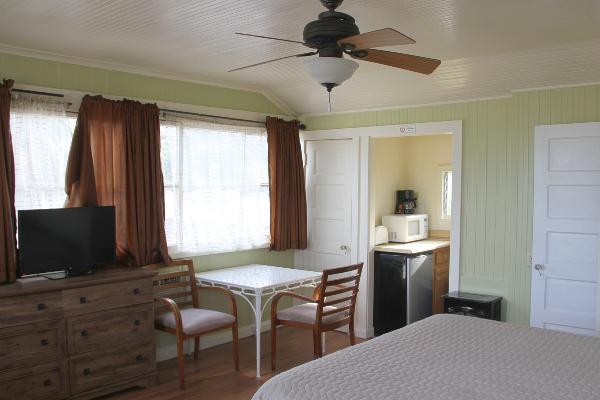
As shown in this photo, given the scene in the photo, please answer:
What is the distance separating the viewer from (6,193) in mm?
3486

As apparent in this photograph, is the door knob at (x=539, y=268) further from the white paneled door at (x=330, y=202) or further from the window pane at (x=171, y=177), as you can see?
the window pane at (x=171, y=177)

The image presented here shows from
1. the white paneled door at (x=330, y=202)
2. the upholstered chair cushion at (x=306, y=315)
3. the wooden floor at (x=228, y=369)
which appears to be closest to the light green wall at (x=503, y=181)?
the white paneled door at (x=330, y=202)

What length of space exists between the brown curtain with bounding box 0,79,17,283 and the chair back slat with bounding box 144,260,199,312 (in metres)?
1.10

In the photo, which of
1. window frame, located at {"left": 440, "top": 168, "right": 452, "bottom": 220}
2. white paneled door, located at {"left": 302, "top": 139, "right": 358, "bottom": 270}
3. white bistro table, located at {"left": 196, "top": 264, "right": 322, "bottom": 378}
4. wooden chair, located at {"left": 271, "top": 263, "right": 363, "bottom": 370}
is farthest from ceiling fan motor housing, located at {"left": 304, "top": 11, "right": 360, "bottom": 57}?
window frame, located at {"left": 440, "top": 168, "right": 452, "bottom": 220}

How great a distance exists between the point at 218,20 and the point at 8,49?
160 centimetres

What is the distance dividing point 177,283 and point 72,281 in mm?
1056

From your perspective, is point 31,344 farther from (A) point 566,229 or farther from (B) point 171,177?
(A) point 566,229

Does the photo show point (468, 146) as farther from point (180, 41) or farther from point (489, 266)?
point (180, 41)

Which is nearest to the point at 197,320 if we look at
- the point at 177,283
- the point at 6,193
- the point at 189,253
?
the point at 177,283

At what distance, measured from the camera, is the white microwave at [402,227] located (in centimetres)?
570

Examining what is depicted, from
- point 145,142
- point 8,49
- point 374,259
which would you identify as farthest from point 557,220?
point 8,49

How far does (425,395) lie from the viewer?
209 centimetres

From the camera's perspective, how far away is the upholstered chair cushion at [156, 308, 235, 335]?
398 centimetres

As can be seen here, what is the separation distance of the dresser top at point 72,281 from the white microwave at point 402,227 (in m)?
2.79
